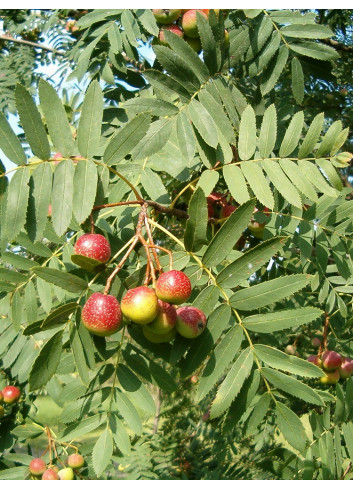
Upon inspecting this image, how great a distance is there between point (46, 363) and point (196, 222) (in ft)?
1.74

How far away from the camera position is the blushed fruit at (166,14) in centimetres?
201

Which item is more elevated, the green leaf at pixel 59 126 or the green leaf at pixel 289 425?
the green leaf at pixel 59 126

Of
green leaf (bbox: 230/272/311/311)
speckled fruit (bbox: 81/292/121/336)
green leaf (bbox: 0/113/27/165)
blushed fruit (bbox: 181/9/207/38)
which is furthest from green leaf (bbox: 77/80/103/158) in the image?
blushed fruit (bbox: 181/9/207/38)

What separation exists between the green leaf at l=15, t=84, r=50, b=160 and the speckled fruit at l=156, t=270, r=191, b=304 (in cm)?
48

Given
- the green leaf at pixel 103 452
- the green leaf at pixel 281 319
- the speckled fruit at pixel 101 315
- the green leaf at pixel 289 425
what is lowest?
the green leaf at pixel 103 452

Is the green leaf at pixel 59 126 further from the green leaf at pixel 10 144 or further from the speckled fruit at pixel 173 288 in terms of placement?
the speckled fruit at pixel 173 288

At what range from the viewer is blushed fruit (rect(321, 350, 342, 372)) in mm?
2324

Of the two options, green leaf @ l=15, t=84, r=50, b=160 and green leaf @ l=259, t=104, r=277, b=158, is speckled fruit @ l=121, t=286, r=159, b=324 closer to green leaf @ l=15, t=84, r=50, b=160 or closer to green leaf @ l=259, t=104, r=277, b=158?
green leaf @ l=15, t=84, r=50, b=160

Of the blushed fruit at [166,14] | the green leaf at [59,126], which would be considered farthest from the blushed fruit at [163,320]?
the blushed fruit at [166,14]

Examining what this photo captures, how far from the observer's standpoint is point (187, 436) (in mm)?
3465

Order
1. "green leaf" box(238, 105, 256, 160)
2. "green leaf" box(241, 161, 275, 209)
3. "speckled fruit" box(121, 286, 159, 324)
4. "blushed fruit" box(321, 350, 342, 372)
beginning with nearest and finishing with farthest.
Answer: "speckled fruit" box(121, 286, 159, 324)
"green leaf" box(241, 161, 275, 209)
"green leaf" box(238, 105, 256, 160)
"blushed fruit" box(321, 350, 342, 372)

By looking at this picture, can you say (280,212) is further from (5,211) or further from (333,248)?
(5,211)

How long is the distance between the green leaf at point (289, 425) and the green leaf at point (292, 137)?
858mm

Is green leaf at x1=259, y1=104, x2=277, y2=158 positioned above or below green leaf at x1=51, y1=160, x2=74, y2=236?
below
